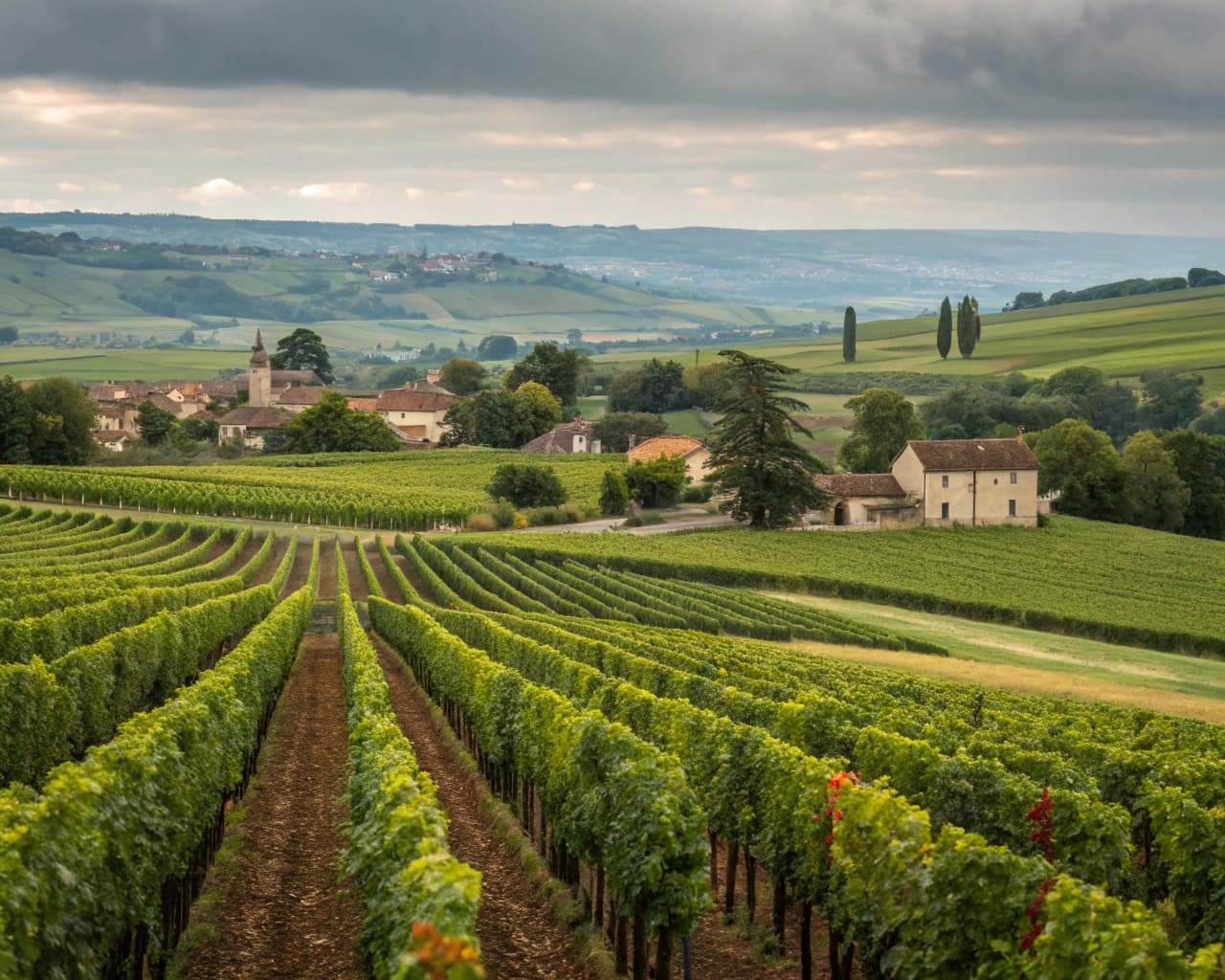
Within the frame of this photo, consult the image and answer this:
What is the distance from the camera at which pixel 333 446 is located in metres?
128

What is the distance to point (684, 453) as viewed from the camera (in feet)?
346

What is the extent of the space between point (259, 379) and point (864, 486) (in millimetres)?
94416

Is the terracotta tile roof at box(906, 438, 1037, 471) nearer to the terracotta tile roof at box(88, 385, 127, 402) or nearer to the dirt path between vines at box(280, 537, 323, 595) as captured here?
the dirt path between vines at box(280, 537, 323, 595)

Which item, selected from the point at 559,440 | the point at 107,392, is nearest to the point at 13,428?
the point at 559,440

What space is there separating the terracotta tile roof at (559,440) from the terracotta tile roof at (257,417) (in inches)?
1076

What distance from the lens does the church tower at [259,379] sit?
532ft

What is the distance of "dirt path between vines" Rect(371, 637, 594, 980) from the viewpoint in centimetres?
1716

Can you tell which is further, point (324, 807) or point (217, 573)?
point (217, 573)

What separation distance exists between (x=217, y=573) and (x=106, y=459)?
60.2 metres

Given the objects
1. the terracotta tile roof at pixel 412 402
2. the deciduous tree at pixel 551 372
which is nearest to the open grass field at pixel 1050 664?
the deciduous tree at pixel 551 372

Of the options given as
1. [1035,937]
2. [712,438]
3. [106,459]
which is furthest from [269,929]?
[106,459]

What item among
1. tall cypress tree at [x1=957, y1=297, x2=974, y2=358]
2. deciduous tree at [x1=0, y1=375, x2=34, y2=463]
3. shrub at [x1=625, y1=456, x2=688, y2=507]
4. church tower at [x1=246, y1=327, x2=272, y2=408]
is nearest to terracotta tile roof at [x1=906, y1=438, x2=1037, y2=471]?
shrub at [x1=625, y1=456, x2=688, y2=507]

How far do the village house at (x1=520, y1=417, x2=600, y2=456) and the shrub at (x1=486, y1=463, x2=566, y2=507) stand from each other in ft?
100

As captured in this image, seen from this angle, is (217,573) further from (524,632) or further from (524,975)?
(524,975)
